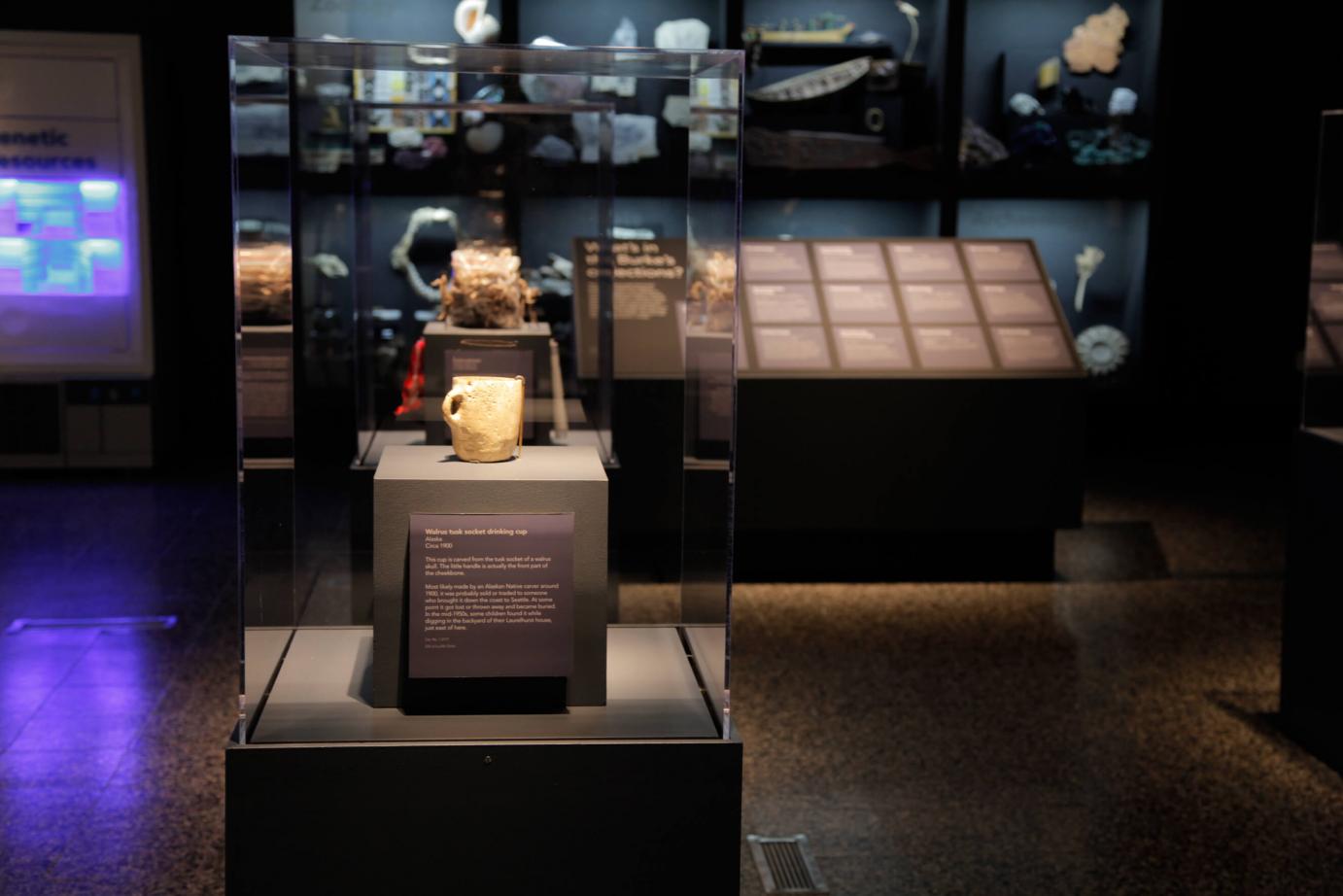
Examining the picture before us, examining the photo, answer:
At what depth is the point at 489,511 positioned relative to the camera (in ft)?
6.58

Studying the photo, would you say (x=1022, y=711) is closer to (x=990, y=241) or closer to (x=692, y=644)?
(x=692, y=644)

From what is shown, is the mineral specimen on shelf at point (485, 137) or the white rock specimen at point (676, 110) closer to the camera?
the white rock specimen at point (676, 110)

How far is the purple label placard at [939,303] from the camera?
19.0 feet

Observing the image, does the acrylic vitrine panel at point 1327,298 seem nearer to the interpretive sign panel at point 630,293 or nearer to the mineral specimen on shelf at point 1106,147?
the interpretive sign panel at point 630,293

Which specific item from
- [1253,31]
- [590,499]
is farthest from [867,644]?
[1253,31]

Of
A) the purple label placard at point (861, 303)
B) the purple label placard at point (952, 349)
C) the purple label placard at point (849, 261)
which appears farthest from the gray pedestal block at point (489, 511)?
the purple label placard at point (849, 261)

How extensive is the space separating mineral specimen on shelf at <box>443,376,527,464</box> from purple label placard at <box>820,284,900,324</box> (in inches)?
143

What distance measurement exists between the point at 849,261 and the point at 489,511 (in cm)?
418

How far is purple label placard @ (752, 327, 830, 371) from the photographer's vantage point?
216 inches

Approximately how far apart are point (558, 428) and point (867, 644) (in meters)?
2.06

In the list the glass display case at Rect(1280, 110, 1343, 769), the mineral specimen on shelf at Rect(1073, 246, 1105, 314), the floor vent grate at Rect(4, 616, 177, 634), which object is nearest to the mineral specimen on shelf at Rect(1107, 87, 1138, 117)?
the mineral specimen on shelf at Rect(1073, 246, 1105, 314)

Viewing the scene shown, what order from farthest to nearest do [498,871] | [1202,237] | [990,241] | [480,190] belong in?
[1202,237], [990,241], [480,190], [498,871]

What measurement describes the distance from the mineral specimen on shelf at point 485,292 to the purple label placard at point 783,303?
2.28 m

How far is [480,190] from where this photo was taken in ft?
12.1
